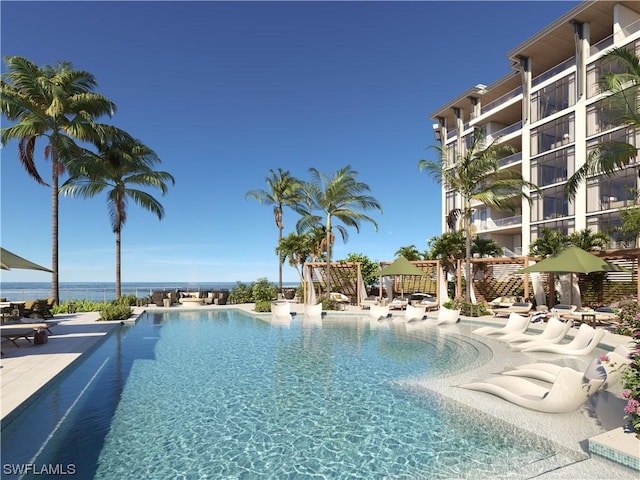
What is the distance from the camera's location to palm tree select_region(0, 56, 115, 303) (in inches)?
683

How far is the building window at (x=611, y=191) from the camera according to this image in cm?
2256

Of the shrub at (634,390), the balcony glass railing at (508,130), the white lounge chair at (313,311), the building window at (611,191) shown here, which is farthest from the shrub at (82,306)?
the balcony glass railing at (508,130)

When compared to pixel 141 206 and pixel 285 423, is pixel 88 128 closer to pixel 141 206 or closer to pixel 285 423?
pixel 141 206

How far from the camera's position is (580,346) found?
9945 millimetres

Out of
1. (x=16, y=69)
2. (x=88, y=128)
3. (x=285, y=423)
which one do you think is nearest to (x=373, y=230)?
(x=88, y=128)

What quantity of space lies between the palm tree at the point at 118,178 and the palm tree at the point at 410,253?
1667 centimetres

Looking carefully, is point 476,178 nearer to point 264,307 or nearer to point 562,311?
point 562,311

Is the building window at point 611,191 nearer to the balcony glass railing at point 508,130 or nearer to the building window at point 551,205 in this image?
the building window at point 551,205

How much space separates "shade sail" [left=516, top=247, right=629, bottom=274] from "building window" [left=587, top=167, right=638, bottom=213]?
417 inches

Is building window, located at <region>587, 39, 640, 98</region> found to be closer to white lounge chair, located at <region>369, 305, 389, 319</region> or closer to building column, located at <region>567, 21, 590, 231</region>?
building column, located at <region>567, 21, 590, 231</region>

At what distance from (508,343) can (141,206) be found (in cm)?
2165

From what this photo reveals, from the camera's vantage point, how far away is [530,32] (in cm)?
2716

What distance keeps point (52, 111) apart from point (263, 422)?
61.8ft

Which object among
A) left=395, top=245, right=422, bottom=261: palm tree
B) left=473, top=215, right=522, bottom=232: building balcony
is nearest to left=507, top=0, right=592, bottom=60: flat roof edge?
left=473, top=215, right=522, bottom=232: building balcony
